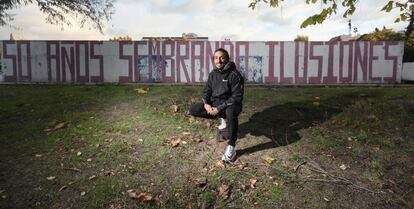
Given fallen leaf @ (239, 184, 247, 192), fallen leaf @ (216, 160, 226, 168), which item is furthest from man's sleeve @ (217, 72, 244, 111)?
fallen leaf @ (239, 184, 247, 192)

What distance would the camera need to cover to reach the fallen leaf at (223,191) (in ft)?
13.5

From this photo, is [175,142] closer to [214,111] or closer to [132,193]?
[214,111]

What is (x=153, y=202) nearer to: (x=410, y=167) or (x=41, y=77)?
(x=410, y=167)

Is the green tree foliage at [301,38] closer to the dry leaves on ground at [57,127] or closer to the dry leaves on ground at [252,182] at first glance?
the dry leaves on ground at [57,127]

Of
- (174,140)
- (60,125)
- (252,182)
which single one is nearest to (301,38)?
(60,125)

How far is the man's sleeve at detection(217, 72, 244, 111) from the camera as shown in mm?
4848

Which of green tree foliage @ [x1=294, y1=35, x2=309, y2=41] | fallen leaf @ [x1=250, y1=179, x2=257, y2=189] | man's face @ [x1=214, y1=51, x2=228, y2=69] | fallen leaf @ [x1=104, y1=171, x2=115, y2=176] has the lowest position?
fallen leaf @ [x1=250, y1=179, x2=257, y2=189]

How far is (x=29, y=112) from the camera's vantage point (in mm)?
7766

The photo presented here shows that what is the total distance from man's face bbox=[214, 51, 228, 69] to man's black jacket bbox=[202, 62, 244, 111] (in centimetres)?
5

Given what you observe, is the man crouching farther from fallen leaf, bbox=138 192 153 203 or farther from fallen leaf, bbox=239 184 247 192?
fallen leaf, bbox=138 192 153 203

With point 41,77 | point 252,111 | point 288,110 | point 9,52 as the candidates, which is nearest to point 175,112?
point 252,111

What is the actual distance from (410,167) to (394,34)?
4614cm

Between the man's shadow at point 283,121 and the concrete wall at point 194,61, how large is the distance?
342 inches

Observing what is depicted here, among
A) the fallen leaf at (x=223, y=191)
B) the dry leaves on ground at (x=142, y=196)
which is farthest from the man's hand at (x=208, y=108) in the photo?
the dry leaves on ground at (x=142, y=196)
